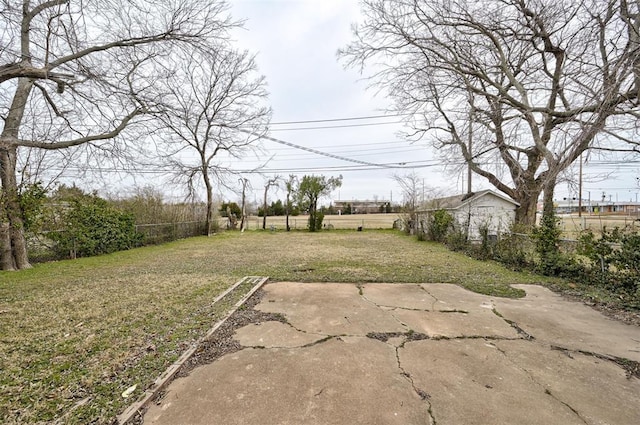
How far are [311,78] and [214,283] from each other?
926 cm

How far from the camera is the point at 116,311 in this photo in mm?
3617

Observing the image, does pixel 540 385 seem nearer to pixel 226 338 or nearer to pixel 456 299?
pixel 456 299

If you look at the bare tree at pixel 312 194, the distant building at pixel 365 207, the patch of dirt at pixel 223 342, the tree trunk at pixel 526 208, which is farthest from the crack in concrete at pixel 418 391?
the distant building at pixel 365 207

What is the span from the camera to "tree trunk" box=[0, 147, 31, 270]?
237 inches

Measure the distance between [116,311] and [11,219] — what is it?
5298mm

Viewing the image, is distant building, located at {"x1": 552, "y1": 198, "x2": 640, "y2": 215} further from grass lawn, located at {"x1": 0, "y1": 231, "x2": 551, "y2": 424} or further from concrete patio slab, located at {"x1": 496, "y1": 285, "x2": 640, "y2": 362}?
grass lawn, located at {"x1": 0, "y1": 231, "x2": 551, "y2": 424}

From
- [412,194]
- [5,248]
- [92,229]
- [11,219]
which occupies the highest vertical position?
[412,194]

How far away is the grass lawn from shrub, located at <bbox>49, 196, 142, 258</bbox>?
85 centimetres

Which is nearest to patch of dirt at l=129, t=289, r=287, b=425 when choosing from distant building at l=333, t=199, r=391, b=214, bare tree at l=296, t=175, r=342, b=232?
bare tree at l=296, t=175, r=342, b=232

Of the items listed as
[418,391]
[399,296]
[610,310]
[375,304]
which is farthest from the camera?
[399,296]

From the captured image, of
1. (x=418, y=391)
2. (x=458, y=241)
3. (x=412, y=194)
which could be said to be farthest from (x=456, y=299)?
(x=412, y=194)

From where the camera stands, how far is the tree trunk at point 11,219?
6020mm

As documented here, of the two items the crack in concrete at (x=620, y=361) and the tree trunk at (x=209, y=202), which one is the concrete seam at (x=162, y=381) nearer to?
the crack in concrete at (x=620, y=361)

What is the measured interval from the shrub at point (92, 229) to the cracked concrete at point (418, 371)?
7.89 metres
